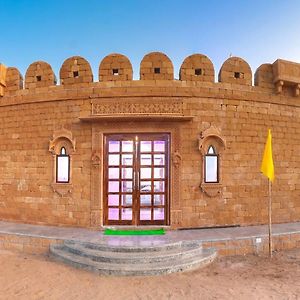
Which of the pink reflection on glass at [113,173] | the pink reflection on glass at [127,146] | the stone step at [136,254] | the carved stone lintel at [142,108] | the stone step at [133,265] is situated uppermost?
the carved stone lintel at [142,108]

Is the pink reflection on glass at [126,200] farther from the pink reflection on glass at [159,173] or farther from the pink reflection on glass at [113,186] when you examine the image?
the pink reflection on glass at [159,173]

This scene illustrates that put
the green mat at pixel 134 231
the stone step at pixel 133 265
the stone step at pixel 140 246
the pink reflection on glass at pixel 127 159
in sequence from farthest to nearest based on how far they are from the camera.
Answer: the pink reflection on glass at pixel 127 159
the green mat at pixel 134 231
the stone step at pixel 140 246
the stone step at pixel 133 265

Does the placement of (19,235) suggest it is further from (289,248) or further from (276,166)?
(276,166)

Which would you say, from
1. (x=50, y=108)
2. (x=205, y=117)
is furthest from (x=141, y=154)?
(x=50, y=108)

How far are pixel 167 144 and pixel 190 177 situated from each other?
1.12m

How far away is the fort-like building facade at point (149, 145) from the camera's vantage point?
719cm

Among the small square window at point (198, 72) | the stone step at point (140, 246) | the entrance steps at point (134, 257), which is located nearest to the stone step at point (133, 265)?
the entrance steps at point (134, 257)

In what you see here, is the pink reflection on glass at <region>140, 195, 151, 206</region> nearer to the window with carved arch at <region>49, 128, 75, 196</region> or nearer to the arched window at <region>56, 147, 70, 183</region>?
the window with carved arch at <region>49, 128, 75, 196</region>

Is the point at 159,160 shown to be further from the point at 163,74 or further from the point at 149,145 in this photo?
the point at 163,74

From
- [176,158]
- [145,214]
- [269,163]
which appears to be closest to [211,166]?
[176,158]

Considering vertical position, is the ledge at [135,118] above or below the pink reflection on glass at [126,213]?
above

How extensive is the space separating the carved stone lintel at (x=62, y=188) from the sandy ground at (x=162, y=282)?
2.01 metres

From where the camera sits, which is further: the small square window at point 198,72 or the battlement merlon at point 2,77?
the battlement merlon at point 2,77

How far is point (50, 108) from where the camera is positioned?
765cm
